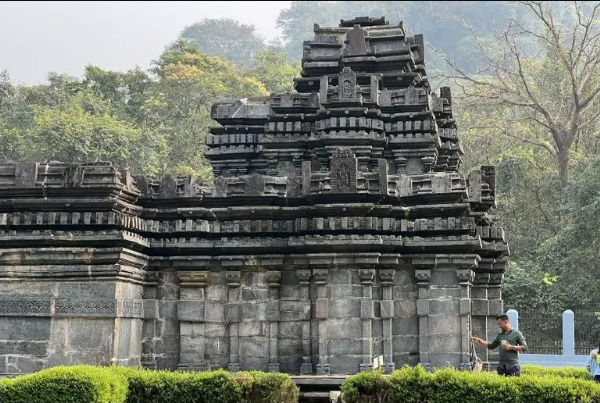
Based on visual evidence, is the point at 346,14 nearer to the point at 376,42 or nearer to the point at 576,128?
the point at 576,128

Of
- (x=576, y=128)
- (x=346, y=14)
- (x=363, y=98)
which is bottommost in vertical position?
(x=363, y=98)

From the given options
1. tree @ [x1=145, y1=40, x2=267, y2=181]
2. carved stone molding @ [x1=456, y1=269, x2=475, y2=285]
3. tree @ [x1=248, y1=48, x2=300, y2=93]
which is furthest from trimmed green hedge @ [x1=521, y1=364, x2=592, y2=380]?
tree @ [x1=248, y1=48, x2=300, y2=93]

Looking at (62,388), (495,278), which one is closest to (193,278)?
(62,388)

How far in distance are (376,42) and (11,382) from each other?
993 centimetres

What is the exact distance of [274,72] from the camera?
157 feet

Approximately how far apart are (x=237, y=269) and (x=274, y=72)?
1426 inches

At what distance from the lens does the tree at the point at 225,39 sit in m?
80.8

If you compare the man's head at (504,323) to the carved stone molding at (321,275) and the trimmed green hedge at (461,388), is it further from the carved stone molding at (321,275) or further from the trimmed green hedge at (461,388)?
the carved stone molding at (321,275)

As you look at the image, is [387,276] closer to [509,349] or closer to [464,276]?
[464,276]

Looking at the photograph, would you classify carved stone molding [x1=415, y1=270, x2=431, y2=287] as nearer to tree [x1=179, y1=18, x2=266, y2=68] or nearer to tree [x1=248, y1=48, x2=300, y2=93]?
tree [x1=248, y1=48, x2=300, y2=93]

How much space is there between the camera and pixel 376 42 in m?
16.3

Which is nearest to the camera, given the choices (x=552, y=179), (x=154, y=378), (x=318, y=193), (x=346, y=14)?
(x=154, y=378)

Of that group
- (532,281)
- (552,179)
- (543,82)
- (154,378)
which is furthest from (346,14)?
(154,378)

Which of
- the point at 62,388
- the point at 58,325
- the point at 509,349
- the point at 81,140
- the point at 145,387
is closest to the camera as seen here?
the point at 62,388
